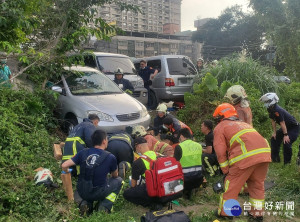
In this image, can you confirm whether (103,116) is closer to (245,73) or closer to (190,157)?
(190,157)

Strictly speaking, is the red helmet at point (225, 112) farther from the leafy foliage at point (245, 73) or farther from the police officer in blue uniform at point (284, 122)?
the leafy foliage at point (245, 73)

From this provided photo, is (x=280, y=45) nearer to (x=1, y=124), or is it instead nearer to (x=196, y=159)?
(x=196, y=159)

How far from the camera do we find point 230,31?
45250mm

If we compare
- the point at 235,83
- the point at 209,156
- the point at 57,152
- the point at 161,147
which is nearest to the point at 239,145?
the point at 209,156

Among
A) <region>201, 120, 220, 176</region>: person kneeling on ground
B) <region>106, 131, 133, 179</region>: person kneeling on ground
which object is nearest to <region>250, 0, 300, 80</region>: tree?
<region>201, 120, 220, 176</region>: person kneeling on ground

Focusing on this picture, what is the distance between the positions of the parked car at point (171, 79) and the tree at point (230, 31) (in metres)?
33.4

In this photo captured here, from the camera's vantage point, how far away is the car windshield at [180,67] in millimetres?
10250

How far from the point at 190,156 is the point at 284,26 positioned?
1508 centimetres

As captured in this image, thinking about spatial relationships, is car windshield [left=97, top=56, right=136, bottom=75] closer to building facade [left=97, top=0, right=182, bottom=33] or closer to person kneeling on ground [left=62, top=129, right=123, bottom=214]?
person kneeling on ground [left=62, top=129, right=123, bottom=214]

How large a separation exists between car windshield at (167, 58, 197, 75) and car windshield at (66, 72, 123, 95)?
10.1 ft

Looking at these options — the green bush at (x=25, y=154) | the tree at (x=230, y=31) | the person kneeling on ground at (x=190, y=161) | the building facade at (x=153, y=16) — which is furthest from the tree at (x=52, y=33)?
the building facade at (x=153, y=16)

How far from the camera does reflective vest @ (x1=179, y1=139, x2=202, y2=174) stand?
14.8 ft

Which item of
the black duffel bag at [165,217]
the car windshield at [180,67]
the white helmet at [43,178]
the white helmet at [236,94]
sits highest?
the car windshield at [180,67]

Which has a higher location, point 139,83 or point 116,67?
point 116,67
